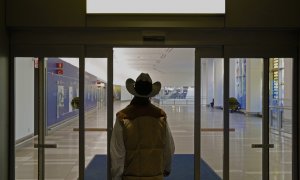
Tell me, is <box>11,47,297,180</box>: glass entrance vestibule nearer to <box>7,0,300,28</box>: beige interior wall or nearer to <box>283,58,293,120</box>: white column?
<box>283,58,293,120</box>: white column

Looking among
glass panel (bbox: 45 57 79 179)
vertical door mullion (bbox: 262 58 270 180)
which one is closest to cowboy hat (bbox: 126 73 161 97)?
vertical door mullion (bbox: 262 58 270 180)

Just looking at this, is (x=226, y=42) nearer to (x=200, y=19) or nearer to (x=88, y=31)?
(x=200, y=19)

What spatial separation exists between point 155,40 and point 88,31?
90 centimetres

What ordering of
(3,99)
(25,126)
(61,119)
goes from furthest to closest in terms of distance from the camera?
(61,119)
(25,126)
(3,99)

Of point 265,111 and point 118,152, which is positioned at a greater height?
point 265,111

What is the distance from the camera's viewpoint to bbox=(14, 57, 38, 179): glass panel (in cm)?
636

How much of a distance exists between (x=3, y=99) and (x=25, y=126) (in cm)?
438

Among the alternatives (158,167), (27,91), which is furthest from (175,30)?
(27,91)

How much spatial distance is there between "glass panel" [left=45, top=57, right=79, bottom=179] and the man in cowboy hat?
2.73m

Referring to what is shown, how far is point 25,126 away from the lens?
8.41 meters

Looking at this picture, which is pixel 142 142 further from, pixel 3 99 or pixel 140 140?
pixel 3 99

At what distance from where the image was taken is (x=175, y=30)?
4.36m

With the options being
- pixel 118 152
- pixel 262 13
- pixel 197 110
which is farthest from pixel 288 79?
pixel 118 152

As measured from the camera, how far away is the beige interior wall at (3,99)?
418 centimetres
